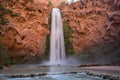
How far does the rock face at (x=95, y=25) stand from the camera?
27.1 m

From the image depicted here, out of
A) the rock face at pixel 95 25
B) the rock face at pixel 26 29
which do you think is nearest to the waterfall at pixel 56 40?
the rock face at pixel 26 29

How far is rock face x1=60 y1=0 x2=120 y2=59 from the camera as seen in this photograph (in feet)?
88.8

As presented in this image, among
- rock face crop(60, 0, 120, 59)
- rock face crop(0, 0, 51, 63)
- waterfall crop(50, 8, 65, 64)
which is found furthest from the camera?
rock face crop(60, 0, 120, 59)

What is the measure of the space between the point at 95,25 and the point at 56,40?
5015 millimetres

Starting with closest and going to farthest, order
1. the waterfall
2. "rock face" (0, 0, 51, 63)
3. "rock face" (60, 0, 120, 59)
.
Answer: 1. "rock face" (0, 0, 51, 63)
2. the waterfall
3. "rock face" (60, 0, 120, 59)

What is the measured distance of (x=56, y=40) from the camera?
87.8 ft

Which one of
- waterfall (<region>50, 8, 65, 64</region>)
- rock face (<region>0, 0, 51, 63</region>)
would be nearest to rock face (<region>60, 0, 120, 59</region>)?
waterfall (<region>50, 8, 65, 64</region>)

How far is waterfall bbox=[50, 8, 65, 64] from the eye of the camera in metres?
25.9

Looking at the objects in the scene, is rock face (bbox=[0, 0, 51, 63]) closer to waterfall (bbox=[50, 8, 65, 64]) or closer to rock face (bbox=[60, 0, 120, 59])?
waterfall (bbox=[50, 8, 65, 64])

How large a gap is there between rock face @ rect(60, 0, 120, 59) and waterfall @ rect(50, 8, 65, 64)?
994 mm

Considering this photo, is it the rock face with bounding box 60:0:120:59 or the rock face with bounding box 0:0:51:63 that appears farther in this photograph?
the rock face with bounding box 60:0:120:59

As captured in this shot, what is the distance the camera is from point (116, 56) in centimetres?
2578

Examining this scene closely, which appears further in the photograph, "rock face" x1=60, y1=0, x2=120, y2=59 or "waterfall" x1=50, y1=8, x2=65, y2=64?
"rock face" x1=60, y1=0, x2=120, y2=59

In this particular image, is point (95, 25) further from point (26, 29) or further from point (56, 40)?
point (26, 29)
